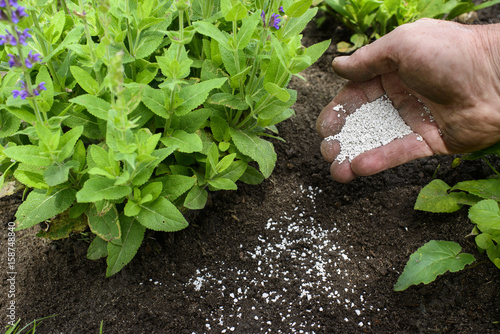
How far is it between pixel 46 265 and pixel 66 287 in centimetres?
23

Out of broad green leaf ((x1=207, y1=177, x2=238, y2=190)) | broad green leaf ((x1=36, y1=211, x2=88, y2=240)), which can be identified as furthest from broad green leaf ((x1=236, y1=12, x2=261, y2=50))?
broad green leaf ((x1=36, y1=211, x2=88, y2=240))

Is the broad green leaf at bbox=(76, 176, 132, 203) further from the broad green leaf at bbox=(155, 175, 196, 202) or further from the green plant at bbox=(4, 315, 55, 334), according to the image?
the green plant at bbox=(4, 315, 55, 334)

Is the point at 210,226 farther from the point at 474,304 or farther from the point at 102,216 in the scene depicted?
the point at 474,304

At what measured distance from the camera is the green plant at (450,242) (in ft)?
6.98

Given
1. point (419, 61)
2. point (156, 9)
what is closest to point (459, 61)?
point (419, 61)

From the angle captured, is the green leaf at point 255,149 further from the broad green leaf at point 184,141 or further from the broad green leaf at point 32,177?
the broad green leaf at point 32,177

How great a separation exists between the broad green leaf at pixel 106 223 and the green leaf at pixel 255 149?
82 cm

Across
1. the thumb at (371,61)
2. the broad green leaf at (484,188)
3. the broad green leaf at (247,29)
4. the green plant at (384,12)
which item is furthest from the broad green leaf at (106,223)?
the green plant at (384,12)

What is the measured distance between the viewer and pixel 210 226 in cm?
275

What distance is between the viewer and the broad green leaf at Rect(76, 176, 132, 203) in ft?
5.79

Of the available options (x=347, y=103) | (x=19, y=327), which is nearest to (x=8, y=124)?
(x=19, y=327)

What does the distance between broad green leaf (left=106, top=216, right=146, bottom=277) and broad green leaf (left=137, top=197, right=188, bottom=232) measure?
0.79 feet

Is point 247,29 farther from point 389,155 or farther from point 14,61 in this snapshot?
point 389,155

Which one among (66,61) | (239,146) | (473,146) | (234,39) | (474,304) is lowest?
(474,304)
